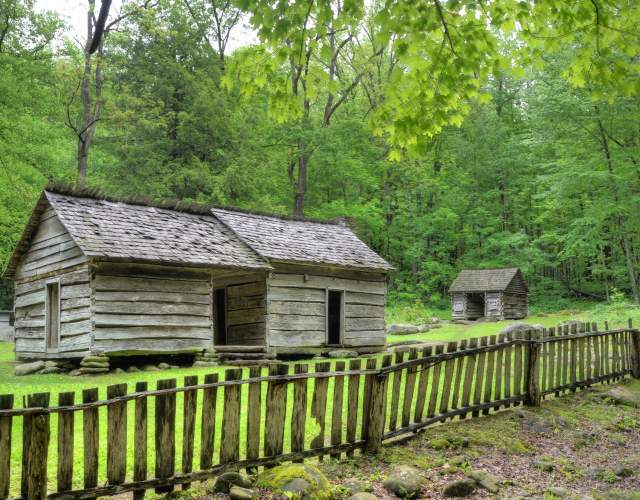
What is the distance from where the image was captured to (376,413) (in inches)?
282

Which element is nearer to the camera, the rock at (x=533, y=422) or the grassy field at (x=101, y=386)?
the grassy field at (x=101, y=386)

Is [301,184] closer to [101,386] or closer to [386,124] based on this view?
[101,386]

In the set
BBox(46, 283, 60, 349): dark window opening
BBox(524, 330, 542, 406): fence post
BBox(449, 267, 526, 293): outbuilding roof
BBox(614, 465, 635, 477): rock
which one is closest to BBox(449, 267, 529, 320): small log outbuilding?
BBox(449, 267, 526, 293): outbuilding roof

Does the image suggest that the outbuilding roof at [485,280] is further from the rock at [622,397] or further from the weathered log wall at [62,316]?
the weathered log wall at [62,316]

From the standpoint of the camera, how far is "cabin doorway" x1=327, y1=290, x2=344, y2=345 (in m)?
20.8

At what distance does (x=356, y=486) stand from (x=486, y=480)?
4.64ft

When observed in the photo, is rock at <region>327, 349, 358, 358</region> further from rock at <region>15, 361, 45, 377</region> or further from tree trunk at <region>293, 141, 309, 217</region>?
tree trunk at <region>293, 141, 309, 217</region>

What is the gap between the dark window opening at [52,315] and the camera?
17078 millimetres

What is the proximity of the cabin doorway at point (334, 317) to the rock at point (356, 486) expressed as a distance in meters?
14.3

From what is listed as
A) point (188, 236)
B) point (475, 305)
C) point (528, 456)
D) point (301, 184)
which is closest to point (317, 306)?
point (188, 236)

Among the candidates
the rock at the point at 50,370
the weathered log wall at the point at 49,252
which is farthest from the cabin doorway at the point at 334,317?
the rock at the point at 50,370

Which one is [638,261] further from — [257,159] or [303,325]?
[303,325]

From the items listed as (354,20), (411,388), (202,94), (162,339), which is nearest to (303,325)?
(162,339)

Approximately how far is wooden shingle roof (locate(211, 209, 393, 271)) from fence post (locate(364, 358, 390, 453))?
11433 mm
